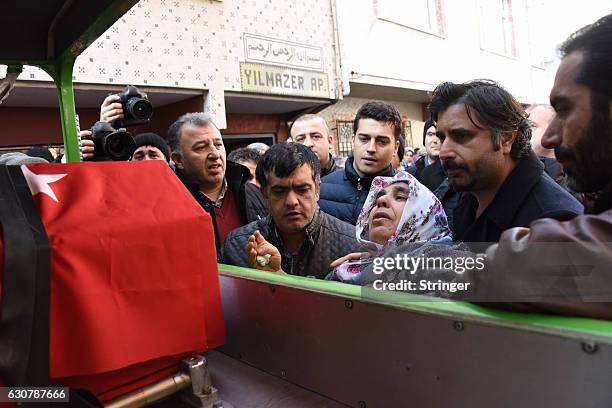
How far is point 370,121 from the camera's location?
282 cm

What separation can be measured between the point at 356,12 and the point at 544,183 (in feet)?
24.4

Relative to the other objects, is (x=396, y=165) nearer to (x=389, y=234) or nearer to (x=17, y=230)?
(x=389, y=234)

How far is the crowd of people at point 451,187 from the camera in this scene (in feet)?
3.08

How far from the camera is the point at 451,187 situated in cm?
201

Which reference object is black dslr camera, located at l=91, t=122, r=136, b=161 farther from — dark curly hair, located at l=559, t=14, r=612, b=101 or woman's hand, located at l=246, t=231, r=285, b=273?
dark curly hair, located at l=559, t=14, r=612, b=101

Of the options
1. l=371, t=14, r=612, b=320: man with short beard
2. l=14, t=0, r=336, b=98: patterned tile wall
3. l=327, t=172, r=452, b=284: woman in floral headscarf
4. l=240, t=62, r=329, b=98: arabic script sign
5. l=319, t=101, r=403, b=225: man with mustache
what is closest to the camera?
l=371, t=14, r=612, b=320: man with short beard

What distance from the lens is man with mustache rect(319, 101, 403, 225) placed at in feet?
9.02

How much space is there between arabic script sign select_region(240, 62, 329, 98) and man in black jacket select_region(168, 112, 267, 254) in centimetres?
381

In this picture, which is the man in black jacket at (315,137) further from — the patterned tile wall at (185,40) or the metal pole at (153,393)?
the patterned tile wall at (185,40)

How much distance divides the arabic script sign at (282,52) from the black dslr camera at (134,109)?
183 inches

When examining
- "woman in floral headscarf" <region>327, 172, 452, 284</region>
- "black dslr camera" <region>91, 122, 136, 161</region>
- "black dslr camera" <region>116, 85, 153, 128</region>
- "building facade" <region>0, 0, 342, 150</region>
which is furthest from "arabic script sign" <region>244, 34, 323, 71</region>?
"woman in floral headscarf" <region>327, 172, 452, 284</region>

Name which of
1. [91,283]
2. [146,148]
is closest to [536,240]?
[91,283]

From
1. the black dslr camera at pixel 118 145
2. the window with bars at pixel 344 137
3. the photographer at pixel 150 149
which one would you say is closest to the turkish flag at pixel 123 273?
the black dslr camera at pixel 118 145

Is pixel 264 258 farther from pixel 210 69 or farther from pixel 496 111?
pixel 210 69
